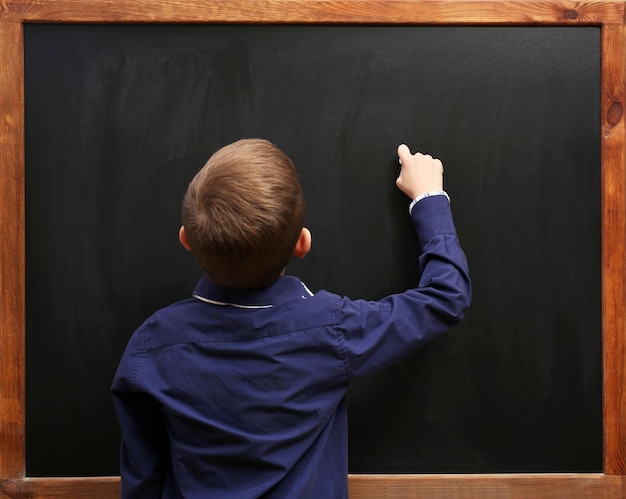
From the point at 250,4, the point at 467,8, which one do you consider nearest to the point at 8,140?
the point at 250,4

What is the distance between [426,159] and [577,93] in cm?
30

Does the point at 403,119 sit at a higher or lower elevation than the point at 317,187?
higher

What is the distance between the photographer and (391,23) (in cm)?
113

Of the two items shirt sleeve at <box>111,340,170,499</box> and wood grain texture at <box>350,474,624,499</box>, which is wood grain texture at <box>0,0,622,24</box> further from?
wood grain texture at <box>350,474,624,499</box>

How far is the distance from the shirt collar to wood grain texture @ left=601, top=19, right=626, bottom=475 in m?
0.59

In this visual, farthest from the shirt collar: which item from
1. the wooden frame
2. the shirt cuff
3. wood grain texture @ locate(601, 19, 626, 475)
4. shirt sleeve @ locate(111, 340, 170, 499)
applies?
wood grain texture @ locate(601, 19, 626, 475)

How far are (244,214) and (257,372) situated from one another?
0.21 m

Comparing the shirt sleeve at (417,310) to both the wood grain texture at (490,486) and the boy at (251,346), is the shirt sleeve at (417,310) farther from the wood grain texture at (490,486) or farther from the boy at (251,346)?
the wood grain texture at (490,486)

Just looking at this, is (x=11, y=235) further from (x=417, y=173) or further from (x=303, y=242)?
(x=417, y=173)

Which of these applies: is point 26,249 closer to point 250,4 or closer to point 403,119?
point 250,4

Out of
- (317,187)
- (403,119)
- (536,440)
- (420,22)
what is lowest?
(536,440)

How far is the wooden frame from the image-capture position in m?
1.13

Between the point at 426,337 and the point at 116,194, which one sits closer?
the point at 426,337

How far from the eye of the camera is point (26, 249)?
114cm
